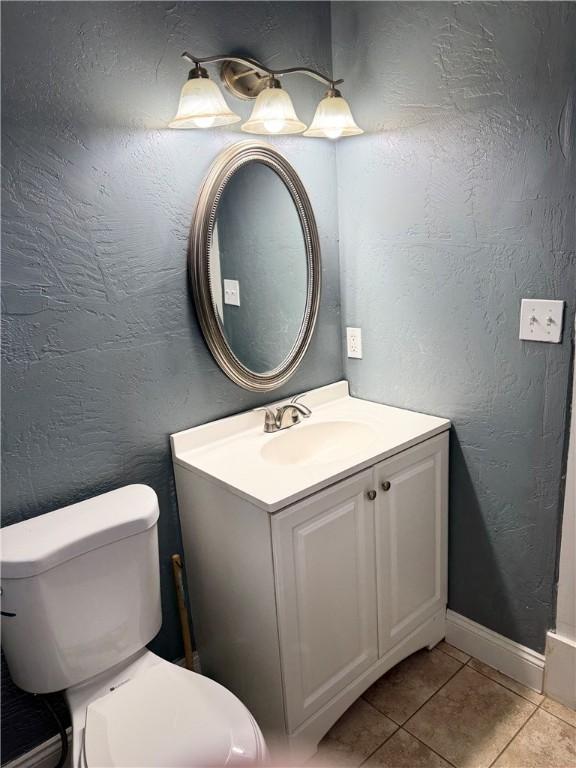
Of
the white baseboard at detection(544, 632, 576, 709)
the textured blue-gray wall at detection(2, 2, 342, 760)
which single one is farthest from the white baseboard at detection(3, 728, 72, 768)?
the white baseboard at detection(544, 632, 576, 709)

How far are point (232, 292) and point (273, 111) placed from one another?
0.53m

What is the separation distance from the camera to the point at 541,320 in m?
1.57

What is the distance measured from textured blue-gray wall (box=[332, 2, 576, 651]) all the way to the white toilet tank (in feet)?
3.32

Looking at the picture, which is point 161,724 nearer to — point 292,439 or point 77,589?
point 77,589

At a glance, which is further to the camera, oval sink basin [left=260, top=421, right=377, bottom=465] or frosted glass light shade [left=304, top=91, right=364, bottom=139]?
oval sink basin [left=260, top=421, right=377, bottom=465]

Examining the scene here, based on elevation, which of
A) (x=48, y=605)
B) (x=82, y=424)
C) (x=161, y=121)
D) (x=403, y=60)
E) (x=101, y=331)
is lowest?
(x=48, y=605)

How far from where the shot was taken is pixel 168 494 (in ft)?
5.70

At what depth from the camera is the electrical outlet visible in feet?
6.82

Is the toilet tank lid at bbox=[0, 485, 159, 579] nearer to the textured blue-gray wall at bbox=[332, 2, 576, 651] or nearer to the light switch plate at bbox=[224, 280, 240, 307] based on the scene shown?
the light switch plate at bbox=[224, 280, 240, 307]

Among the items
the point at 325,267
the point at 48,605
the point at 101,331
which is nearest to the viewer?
the point at 48,605

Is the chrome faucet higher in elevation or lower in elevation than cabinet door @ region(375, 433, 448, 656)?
higher

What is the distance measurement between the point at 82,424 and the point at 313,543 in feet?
2.27

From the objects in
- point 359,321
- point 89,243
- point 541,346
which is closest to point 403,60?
point 359,321

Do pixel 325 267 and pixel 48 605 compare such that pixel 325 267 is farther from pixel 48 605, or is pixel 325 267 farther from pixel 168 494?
pixel 48 605
